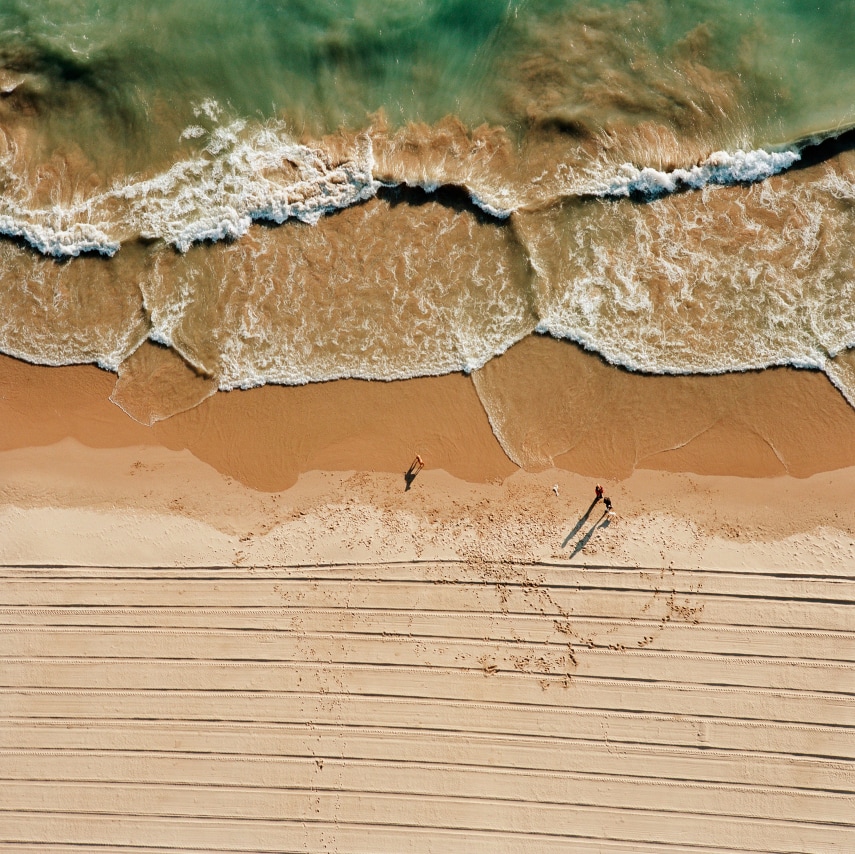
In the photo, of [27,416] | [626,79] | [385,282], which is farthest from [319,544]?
[626,79]

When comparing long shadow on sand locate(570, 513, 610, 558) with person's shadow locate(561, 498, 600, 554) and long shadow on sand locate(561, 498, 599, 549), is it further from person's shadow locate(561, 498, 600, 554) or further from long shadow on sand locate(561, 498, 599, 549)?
long shadow on sand locate(561, 498, 599, 549)

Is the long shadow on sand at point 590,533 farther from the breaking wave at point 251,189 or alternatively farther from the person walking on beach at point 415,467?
the breaking wave at point 251,189

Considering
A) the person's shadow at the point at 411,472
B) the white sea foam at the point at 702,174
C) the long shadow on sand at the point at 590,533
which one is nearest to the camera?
the long shadow on sand at the point at 590,533

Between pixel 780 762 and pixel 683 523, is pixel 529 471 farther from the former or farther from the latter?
pixel 780 762

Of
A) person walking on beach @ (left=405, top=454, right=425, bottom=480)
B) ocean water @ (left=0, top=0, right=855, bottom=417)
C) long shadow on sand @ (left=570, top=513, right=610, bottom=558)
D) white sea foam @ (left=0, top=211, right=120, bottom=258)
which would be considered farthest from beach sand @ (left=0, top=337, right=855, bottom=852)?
white sea foam @ (left=0, top=211, right=120, bottom=258)

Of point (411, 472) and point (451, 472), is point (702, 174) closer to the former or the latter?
point (451, 472)

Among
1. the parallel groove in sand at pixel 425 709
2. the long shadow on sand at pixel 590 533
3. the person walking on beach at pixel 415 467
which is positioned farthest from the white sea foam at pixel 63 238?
the long shadow on sand at pixel 590 533

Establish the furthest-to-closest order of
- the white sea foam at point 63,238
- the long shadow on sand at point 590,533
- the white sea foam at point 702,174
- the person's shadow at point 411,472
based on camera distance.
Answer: the white sea foam at point 63,238
the white sea foam at point 702,174
the person's shadow at point 411,472
the long shadow on sand at point 590,533
